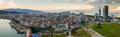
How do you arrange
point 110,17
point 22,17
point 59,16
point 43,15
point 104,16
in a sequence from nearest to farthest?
1. point 104,16
2. point 110,17
3. point 59,16
4. point 43,15
5. point 22,17

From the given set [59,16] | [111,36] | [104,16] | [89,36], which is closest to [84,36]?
[89,36]

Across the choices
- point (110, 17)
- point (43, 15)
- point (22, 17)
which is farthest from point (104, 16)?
point (22, 17)

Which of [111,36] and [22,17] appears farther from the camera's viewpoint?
Result: [22,17]

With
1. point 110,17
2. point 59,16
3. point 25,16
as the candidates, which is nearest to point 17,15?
point 25,16

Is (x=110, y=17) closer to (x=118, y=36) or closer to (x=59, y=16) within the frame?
(x=59, y=16)

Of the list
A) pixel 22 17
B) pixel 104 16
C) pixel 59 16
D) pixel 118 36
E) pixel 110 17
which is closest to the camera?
pixel 118 36

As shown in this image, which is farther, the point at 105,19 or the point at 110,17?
the point at 110,17

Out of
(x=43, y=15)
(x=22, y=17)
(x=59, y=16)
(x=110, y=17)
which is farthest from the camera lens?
(x=22, y=17)

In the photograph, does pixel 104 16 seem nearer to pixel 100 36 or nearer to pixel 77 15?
pixel 77 15

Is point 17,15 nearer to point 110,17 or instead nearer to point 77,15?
point 77,15

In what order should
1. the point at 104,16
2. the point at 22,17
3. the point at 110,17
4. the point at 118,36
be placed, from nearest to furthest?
the point at 118,36 → the point at 104,16 → the point at 110,17 → the point at 22,17
